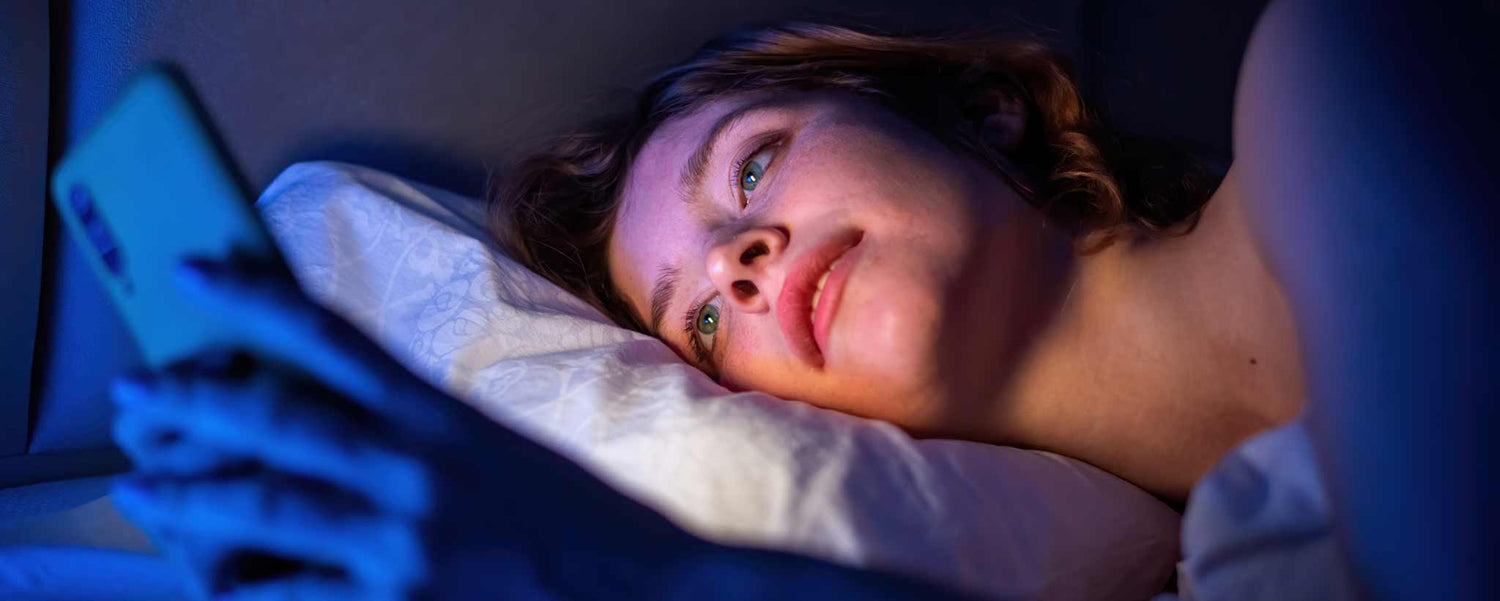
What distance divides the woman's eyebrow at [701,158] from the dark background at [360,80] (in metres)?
0.42

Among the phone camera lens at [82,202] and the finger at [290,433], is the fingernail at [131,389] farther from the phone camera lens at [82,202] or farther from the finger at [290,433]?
the phone camera lens at [82,202]

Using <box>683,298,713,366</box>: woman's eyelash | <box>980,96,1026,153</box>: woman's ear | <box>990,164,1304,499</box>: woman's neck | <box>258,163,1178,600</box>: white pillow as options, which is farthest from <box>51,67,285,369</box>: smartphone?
<box>980,96,1026,153</box>: woman's ear

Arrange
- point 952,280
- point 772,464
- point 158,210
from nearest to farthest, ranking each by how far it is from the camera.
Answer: point 158,210 → point 772,464 → point 952,280

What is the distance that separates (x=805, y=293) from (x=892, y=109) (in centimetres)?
31

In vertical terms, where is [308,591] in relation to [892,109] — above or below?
below

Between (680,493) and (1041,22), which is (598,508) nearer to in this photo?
(680,493)

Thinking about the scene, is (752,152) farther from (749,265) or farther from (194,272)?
(194,272)

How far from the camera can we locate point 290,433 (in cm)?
53

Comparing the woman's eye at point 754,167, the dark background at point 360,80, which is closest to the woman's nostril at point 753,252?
the woman's eye at point 754,167

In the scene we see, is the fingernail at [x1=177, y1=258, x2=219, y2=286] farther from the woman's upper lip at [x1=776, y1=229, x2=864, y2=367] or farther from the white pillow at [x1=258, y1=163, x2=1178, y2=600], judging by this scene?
the woman's upper lip at [x1=776, y1=229, x2=864, y2=367]

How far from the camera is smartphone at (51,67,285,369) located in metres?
0.60

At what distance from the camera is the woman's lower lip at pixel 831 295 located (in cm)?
87

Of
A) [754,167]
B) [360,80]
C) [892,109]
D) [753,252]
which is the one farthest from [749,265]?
[360,80]

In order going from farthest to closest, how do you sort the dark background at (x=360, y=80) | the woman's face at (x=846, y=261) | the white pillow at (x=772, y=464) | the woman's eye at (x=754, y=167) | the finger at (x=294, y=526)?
the dark background at (x=360, y=80) < the woman's eye at (x=754, y=167) < the woman's face at (x=846, y=261) < the white pillow at (x=772, y=464) < the finger at (x=294, y=526)
